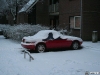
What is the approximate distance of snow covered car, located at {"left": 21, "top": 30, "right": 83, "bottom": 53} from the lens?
13.9 metres

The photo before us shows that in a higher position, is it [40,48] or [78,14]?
[78,14]

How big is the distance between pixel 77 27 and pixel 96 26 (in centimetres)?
196

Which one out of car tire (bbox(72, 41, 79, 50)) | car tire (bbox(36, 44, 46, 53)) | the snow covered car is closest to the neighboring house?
car tire (bbox(72, 41, 79, 50))

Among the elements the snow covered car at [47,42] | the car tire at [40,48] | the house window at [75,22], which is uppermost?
the house window at [75,22]

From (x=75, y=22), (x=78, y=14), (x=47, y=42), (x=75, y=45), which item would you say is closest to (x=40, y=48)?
(x=47, y=42)

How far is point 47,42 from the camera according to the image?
1437 centimetres

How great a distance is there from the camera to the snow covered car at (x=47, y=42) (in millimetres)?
13906

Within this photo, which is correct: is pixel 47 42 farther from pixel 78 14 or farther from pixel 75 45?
pixel 78 14

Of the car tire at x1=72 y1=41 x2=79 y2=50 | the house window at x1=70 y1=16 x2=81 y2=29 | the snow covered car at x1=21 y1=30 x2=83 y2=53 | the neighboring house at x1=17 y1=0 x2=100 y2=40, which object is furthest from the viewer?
the house window at x1=70 y1=16 x2=81 y2=29

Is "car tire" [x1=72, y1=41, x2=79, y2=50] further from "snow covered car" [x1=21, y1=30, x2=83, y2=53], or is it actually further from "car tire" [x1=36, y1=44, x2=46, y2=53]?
"car tire" [x1=36, y1=44, x2=46, y2=53]

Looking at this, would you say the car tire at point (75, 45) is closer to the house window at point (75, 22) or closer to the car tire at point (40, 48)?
the car tire at point (40, 48)

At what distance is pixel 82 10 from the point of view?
67.5 ft

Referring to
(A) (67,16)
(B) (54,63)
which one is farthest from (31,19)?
(B) (54,63)

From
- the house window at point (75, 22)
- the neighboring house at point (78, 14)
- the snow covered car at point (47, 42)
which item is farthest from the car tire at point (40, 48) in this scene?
the house window at point (75, 22)
